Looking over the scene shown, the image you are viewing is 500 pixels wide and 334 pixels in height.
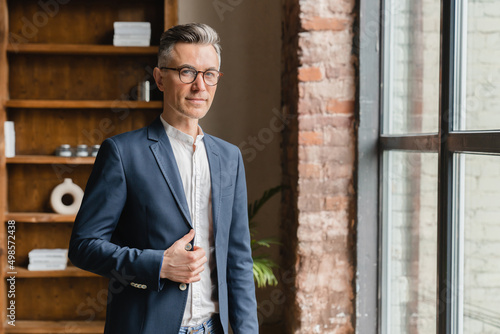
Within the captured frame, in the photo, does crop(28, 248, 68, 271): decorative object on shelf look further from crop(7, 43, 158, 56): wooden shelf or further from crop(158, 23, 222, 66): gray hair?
crop(158, 23, 222, 66): gray hair

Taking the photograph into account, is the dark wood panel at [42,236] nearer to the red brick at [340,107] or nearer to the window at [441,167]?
the red brick at [340,107]

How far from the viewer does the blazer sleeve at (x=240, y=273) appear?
1.64 meters

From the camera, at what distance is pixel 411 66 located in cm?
221

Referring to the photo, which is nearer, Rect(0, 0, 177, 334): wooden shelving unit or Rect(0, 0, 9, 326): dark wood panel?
Rect(0, 0, 9, 326): dark wood panel

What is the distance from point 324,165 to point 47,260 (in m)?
1.83

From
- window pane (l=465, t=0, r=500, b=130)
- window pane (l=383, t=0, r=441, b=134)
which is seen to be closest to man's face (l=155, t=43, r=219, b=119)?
window pane (l=465, t=0, r=500, b=130)

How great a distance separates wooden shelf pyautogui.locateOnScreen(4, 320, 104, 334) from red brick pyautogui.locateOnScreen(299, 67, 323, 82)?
6.35ft

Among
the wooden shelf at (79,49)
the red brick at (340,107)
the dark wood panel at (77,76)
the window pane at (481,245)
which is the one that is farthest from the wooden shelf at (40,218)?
the window pane at (481,245)

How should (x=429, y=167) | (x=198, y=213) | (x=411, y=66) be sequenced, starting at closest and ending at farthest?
(x=198, y=213), (x=429, y=167), (x=411, y=66)

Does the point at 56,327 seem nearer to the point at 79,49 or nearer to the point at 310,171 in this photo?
the point at 79,49

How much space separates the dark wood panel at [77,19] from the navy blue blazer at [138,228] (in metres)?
2.08

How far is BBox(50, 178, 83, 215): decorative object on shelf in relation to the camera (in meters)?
3.30

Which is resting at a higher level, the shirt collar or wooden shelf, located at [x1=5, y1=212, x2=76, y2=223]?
the shirt collar

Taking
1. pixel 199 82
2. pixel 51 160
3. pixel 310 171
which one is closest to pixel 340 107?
pixel 310 171
